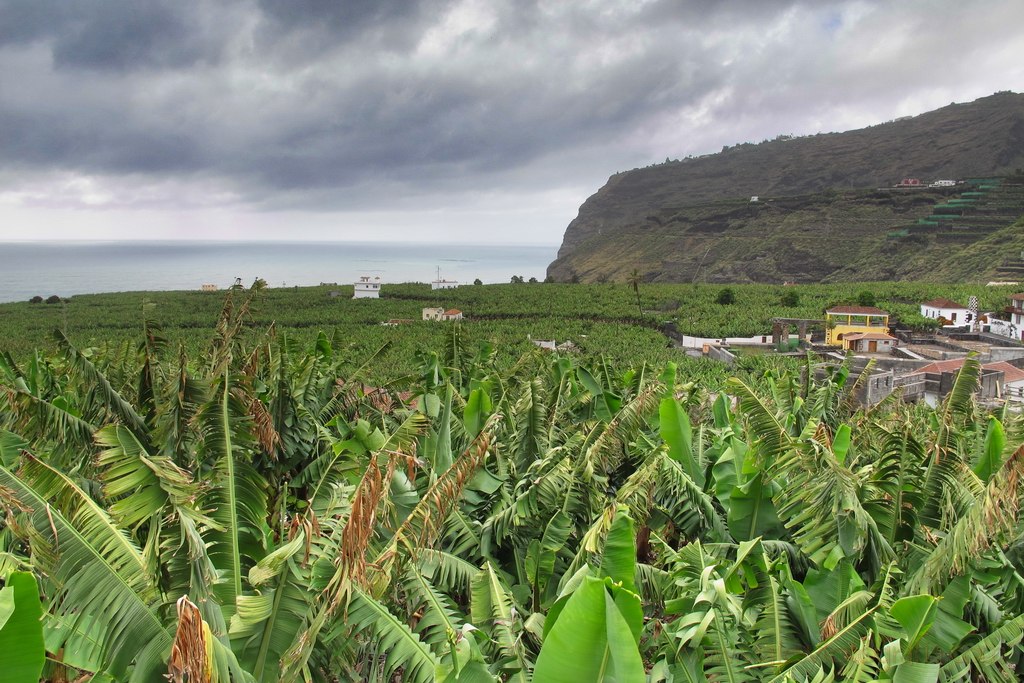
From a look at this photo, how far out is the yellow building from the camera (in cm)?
4116

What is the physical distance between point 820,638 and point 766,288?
7596cm

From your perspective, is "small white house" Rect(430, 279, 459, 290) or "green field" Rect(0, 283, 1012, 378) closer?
"green field" Rect(0, 283, 1012, 378)

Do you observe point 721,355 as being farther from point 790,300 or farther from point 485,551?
point 485,551

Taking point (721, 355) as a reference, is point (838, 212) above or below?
above

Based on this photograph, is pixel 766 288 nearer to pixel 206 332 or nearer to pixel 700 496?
pixel 206 332

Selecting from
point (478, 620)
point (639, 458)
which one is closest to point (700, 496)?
point (639, 458)

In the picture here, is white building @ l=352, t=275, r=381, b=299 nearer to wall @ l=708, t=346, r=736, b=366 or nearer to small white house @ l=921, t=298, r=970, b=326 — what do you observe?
wall @ l=708, t=346, r=736, b=366

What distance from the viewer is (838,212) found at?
108m

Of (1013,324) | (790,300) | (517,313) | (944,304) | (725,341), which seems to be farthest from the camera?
(790,300)

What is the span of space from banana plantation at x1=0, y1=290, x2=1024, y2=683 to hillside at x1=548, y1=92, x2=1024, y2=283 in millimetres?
84169

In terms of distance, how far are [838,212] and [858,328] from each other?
7264 cm

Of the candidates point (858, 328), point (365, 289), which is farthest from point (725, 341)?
point (365, 289)

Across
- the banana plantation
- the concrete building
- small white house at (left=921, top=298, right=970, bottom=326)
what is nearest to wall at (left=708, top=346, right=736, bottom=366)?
the concrete building

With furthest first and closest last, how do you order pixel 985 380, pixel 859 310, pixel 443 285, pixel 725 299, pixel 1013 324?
pixel 443 285 < pixel 725 299 < pixel 859 310 < pixel 1013 324 < pixel 985 380
